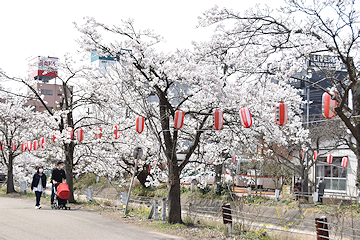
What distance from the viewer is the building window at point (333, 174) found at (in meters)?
31.6

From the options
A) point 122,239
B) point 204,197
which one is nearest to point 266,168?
point 204,197

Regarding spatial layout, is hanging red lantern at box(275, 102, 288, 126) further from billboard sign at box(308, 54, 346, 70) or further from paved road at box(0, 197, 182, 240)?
paved road at box(0, 197, 182, 240)

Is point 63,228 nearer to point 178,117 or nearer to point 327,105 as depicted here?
point 178,117

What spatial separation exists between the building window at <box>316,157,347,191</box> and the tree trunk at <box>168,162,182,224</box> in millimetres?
21722

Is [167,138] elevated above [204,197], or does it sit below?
above

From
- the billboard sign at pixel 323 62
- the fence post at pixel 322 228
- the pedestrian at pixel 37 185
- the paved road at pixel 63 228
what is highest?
the billboard sign at pixel 323 62

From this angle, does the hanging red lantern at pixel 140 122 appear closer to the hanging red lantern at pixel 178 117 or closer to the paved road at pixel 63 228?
the hanging red lantern at pixel 178 117

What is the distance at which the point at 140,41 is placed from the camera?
12.8 m

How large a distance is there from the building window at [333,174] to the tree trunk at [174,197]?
21722 millimetres

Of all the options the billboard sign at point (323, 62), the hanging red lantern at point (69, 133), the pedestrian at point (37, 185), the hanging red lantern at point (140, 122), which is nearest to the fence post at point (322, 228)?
the billboard sign at point (323, 62)

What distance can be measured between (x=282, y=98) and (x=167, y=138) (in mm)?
4659

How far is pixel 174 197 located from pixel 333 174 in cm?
2400

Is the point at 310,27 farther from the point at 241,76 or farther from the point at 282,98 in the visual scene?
the point at 282,98

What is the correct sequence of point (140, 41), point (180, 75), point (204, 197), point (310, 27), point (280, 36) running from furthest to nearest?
1. point (204, 197)
2. point (140, 41)
3. point (180, 75)
4. point (280, 36)
5. point (310, 27)
